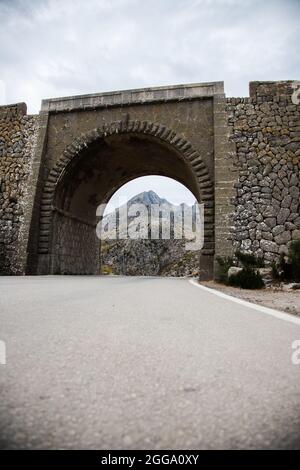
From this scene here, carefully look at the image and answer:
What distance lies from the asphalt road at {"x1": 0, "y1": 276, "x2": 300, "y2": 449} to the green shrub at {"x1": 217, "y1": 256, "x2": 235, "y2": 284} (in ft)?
26.2

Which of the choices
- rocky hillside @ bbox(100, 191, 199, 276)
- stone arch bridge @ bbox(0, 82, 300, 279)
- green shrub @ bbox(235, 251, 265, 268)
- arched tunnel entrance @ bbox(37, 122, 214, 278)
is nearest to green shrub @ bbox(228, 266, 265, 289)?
green shrub @ bbox(235, 251, 265, 268)

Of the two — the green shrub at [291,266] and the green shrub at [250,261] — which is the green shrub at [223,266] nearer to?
the green shrub at [250,261]

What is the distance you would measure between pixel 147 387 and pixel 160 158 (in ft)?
51.5

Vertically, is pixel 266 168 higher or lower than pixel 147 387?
higher

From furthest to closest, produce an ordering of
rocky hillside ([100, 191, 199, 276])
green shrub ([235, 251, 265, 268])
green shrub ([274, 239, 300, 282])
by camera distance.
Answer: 1. rocky hillside ([100, 191, 199, 276])
2. green shrub ([235, 251, 265, 268])
3. green shrub ([274, 239, 300, 282])

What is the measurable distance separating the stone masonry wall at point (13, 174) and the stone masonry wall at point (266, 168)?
28.2 feet

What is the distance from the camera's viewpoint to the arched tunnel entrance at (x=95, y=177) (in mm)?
13656

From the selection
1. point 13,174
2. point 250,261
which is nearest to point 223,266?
point 250,261

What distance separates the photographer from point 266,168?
1281 cm

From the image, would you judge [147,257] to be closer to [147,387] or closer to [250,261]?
[250,261]

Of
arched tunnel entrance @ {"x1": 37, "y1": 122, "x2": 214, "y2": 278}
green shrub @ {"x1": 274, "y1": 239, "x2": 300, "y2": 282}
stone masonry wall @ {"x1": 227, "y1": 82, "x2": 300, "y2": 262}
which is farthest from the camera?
arched tunnel entrance @ {"x1": 37, "y1": 122, "x2": 214, "y2": 278}

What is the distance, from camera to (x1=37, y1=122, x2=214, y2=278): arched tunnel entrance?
1366cm

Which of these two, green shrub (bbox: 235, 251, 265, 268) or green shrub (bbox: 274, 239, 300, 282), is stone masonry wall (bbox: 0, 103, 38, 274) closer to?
green shrub (bbox: 235, 251, 265, 268)
